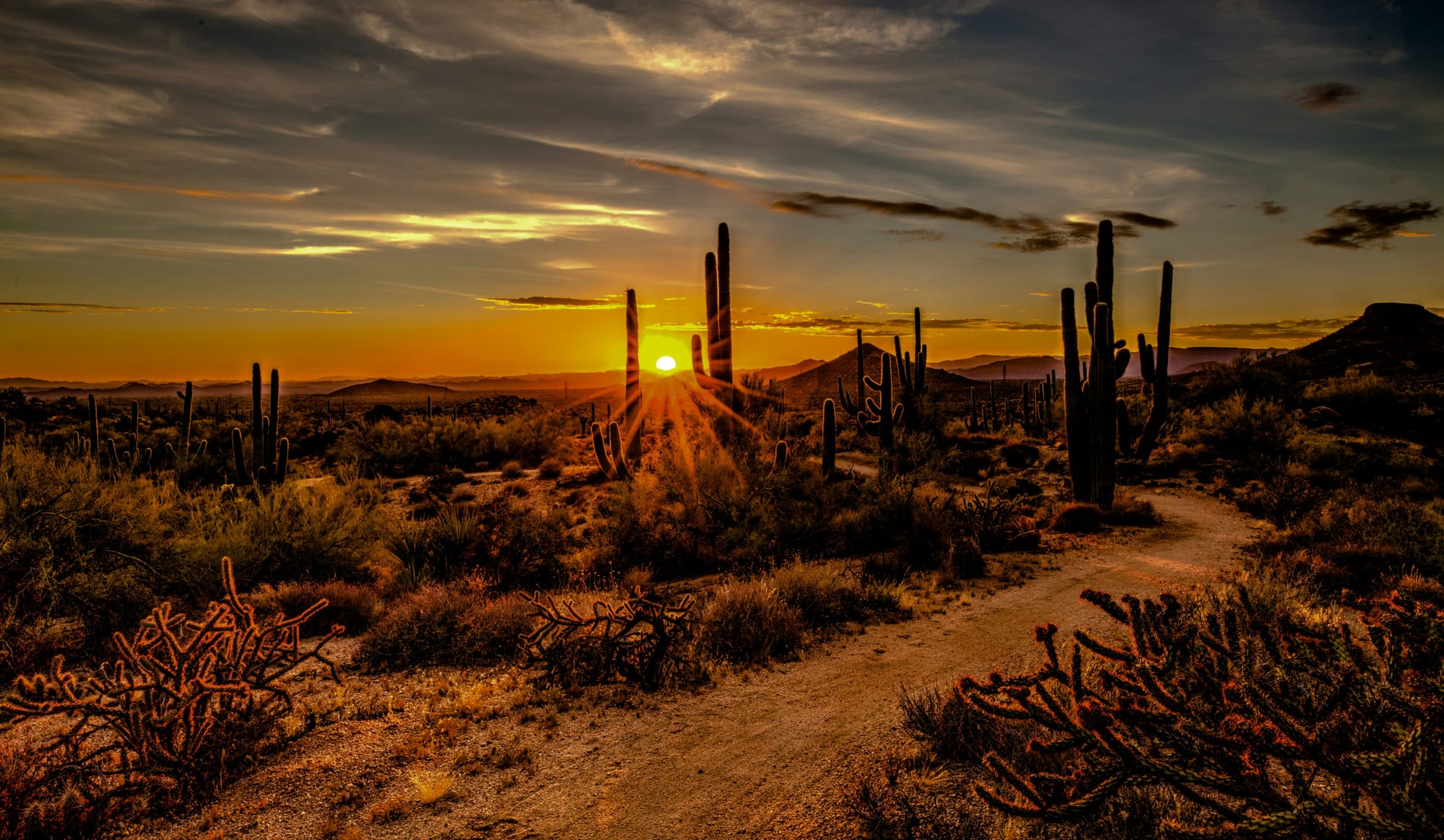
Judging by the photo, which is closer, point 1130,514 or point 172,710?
point 172,710

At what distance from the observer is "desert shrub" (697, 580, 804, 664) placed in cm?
900

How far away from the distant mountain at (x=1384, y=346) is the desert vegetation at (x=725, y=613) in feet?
106

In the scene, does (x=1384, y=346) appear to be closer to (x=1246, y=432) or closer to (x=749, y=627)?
(x=1246, y=432)

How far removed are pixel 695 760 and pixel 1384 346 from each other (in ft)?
262

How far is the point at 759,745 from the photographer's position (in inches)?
258

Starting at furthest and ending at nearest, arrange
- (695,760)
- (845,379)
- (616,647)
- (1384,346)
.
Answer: (845,379) → (1384,346) → (616,647) → (695,760)

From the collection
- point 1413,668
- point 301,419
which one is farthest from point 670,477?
point 301,419

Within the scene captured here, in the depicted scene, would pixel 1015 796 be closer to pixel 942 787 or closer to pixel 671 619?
pixel 942 787

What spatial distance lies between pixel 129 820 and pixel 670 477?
41.8 ft

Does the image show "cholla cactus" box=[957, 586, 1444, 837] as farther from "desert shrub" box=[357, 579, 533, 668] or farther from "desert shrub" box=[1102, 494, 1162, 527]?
"desert shrub" box=[1102, 494, 1162, 527]

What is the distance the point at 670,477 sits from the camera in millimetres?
17672

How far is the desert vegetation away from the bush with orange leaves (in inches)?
1.3

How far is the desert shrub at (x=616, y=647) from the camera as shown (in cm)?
816

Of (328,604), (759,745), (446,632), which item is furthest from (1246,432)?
(328,604)
